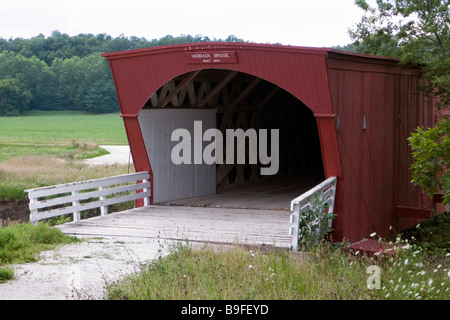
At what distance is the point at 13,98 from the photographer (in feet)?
259

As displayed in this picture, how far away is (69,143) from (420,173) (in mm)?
35190

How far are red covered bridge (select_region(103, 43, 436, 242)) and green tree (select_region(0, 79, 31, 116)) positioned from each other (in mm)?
63606

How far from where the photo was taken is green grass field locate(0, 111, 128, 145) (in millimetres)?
50031

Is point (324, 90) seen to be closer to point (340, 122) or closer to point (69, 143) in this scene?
point (340, 122)

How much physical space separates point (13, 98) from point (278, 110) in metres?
65.3

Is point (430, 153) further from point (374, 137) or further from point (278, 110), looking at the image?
point (278, 110)

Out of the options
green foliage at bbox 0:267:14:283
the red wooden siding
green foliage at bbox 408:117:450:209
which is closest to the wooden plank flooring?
the red wooden siding

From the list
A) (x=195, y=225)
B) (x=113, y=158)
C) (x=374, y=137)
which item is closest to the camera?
(x=195, y=225)

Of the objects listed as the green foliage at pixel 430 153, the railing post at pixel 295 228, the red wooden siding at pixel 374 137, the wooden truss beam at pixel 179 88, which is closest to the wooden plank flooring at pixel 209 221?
the railing post at pixel 295 228

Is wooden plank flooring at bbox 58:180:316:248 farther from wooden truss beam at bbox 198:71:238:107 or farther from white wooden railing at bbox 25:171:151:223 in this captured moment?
wooden truss beam at bbox 198:71:238:107

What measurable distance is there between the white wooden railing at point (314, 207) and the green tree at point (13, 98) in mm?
69693

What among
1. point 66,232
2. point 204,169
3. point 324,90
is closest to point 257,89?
point 204,169

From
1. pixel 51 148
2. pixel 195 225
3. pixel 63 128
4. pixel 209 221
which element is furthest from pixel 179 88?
pixel 63 128
